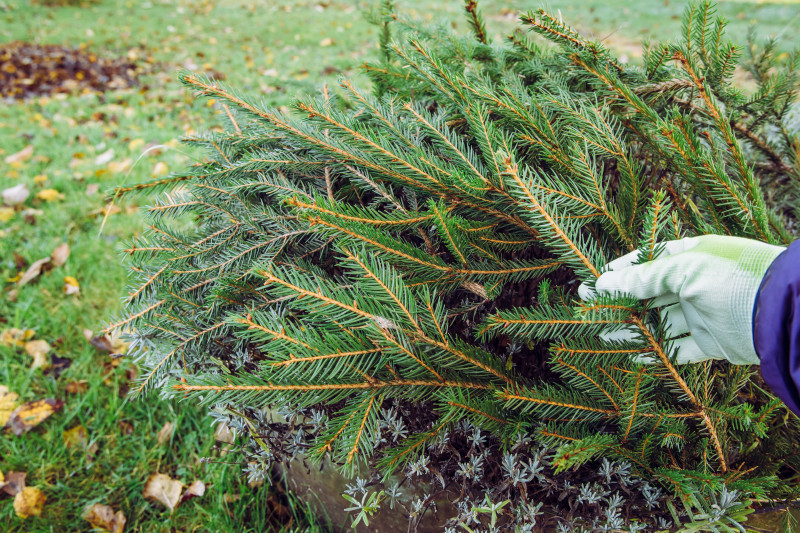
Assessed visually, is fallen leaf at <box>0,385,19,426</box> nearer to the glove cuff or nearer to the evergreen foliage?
the evergreen foliage

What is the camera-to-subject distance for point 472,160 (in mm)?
1245

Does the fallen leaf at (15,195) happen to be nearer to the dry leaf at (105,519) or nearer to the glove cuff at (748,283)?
the dry leaf at (105,519)

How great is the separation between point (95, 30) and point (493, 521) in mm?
10860

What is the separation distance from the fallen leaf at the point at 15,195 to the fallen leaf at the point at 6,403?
189cm

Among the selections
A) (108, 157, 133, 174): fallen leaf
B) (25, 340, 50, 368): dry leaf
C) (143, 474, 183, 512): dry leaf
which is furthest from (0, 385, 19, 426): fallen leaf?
(108, 157, 133, 174): fallen leaf

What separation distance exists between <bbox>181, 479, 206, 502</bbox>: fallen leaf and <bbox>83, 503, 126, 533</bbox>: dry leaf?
0.23m

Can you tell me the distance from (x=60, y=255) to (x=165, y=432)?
1697 mm

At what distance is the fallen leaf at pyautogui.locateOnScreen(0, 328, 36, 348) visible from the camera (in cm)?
245

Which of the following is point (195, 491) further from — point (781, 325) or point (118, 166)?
point (118, 166)

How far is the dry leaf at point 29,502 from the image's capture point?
1810 millimetres

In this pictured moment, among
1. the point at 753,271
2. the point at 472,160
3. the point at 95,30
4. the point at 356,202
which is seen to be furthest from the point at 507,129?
the point at 95,30

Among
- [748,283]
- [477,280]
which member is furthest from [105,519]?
[748,283]

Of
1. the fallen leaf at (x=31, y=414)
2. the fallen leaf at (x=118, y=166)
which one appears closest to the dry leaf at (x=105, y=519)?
the fallen leaf at (x=31, y=414)

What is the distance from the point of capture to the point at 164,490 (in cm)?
191
